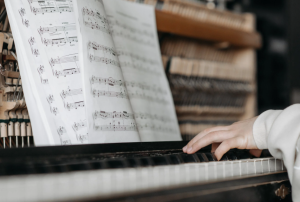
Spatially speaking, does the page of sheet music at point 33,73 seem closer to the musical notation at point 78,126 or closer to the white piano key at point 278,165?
the musical notation at point 78,126

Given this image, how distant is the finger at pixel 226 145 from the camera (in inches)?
37.0

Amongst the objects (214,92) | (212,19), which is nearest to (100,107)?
(214,92)

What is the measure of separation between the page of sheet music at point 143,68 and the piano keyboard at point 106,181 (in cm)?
56

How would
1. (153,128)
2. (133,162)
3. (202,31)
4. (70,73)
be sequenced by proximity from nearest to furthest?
1. (133,162)
2. (70,73)
3. (153,128)
4. (202,31)

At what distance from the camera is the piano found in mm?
559

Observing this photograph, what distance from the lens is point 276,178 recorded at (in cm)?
96

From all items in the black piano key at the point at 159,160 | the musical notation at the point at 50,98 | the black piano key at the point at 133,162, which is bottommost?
the black piano key at the point at 159,160

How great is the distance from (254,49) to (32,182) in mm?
2368

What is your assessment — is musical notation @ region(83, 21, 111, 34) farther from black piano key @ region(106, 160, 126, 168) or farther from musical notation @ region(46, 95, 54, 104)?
black piano key @ region(106, 160, 126, 168)

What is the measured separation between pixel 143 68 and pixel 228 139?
25.4 inches

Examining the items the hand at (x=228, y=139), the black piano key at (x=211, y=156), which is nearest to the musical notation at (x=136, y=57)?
the hand at (x=228, y=139)

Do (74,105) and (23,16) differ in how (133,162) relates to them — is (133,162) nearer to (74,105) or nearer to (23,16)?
(74,105)

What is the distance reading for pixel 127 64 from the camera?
1415 mm

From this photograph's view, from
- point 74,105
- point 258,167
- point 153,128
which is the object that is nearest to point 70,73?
point 74,105
